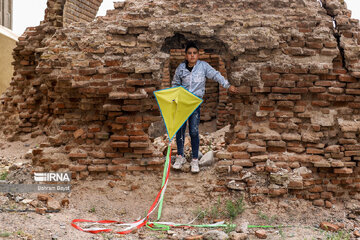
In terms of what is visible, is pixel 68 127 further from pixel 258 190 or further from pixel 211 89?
pixel 211 89

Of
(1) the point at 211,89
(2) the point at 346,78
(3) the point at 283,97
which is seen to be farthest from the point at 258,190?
(1) the point at 211,89

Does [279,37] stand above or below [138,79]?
above

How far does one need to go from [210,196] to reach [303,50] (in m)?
2.21

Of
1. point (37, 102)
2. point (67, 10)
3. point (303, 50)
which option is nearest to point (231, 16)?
point (303, 50)

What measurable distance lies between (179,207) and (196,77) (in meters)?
1.66

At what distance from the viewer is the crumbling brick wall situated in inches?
155

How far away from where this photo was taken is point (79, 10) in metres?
5.66

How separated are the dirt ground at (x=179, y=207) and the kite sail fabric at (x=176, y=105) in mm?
724

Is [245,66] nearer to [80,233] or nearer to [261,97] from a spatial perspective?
[261,97]

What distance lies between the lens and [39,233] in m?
2.86

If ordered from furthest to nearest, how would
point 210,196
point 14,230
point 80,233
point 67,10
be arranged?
point 67,10, point 210,196, point 80,233, point 14,230

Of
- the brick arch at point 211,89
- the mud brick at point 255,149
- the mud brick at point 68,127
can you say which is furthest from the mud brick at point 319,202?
the brick arch at point 211,89

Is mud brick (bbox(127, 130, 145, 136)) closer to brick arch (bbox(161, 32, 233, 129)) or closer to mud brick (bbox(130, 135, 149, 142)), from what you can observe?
mud brick (bbox(130, 135, 149, 142))

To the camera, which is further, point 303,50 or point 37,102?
point 37,102
